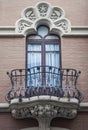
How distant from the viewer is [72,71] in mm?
12438

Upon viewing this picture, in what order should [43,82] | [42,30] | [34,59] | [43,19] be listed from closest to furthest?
[43,82] → [34,59] → [43,19] → [42,30]

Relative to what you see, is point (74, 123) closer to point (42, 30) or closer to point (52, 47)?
point (52, 47)

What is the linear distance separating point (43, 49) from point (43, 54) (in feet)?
0.50

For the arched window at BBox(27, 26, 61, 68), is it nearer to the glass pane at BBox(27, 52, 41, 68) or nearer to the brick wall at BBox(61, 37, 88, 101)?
the glass pane at BBox(27, 52, 41, 68)

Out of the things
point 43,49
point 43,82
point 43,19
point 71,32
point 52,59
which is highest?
point 43,19

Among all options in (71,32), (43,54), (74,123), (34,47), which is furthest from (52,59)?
(74,123)

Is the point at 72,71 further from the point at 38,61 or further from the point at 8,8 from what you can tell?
the point at 8,8

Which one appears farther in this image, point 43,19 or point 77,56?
point 43,19

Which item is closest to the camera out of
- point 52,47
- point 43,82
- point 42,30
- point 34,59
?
point 43,82

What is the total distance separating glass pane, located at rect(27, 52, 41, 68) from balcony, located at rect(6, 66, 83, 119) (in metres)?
Answer: 0.40

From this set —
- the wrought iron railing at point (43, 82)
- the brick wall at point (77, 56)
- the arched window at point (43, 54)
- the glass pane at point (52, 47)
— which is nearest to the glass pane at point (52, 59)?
the arched window at point (43, 54)

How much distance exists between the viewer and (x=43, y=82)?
40.1ft

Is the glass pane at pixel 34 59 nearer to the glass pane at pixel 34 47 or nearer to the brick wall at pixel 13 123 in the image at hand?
the glass pane at pixel 34 47

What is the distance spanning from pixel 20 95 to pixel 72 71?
168 cm
